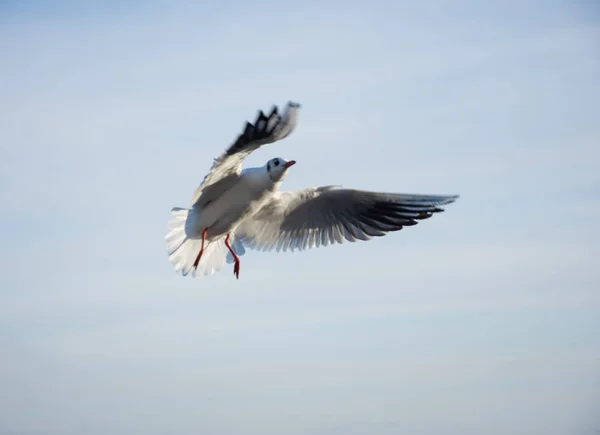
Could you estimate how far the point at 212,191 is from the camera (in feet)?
27.4

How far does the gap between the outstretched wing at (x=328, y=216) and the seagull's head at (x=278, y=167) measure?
2.41 ft

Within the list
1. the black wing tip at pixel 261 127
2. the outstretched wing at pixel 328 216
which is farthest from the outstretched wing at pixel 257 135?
the outstretched wing at pixel 328 216

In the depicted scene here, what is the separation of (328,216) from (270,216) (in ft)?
1.69

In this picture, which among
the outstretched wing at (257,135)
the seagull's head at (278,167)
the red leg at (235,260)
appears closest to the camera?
the outstretched wing at (257,135)

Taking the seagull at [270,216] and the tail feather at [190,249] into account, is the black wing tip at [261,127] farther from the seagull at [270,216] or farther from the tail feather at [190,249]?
the tail feather at [190,249]

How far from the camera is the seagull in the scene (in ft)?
27.3

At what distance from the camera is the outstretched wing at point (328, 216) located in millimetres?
8992

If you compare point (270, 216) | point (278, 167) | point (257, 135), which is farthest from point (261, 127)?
point (270, 216)

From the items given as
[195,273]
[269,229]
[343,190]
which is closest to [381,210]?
[343,190]

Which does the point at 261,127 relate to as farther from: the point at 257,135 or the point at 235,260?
the point at 235,260

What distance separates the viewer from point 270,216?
9.23 m

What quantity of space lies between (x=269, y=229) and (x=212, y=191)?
1.17m

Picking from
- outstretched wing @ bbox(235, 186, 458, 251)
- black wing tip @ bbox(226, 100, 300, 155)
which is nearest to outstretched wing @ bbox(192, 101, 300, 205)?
black wing tip @ bbox(226, 100, 300, 155)

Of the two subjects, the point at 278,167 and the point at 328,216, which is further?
the point at 328,216
